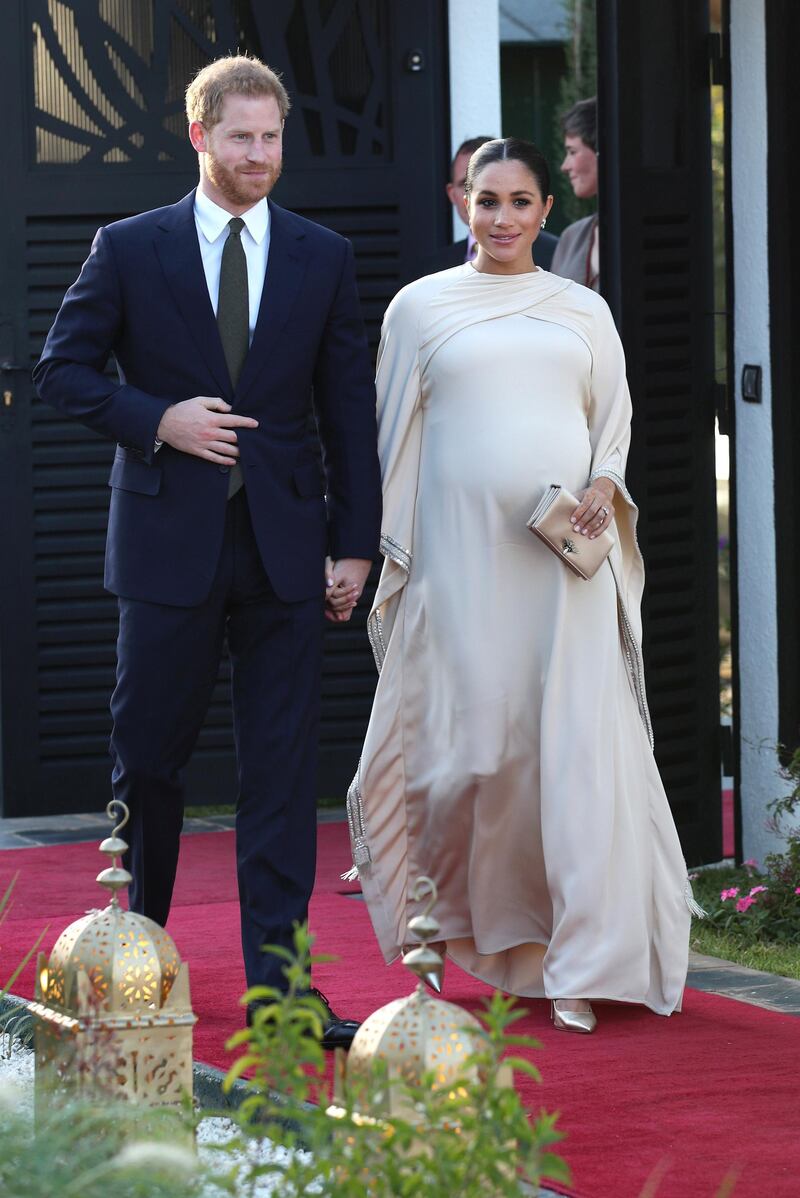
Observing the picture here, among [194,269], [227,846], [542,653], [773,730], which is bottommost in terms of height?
[227,846]

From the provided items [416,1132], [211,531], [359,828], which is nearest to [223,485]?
[211,531]

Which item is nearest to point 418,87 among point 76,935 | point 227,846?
point 227,846

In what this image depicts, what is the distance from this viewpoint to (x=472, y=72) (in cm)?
723

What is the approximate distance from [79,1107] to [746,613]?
12.1 ft

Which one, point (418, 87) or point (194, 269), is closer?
point (194, 269)

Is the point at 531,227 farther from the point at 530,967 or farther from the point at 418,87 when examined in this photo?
the point at 418,87

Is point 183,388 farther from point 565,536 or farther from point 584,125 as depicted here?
point 584,125

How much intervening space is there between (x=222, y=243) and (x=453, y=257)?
2916 mm

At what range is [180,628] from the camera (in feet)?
12.9

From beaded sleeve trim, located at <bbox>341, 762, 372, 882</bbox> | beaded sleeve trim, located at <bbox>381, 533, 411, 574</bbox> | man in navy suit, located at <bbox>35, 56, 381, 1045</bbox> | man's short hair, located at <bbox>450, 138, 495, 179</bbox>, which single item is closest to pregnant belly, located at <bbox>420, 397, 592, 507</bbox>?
beaded sleeve trim, located at <bbox>381, 533, 411, 574</bbox>

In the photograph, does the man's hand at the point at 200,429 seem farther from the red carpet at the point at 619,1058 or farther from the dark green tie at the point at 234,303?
the red carpet at the point at 619,1058

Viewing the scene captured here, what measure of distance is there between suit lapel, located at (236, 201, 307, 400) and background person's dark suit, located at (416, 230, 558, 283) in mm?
2727

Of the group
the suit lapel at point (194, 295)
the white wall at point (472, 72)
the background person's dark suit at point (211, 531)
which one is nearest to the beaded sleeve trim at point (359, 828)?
the background person's dark suit at point (211, 531)

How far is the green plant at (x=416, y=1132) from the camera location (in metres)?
2.11
